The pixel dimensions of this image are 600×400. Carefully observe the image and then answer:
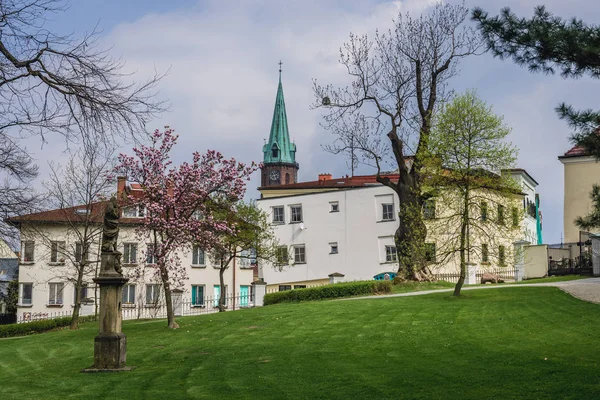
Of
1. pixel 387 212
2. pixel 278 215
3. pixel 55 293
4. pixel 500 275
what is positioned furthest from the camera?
pixel 278 215

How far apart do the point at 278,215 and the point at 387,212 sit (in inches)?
394

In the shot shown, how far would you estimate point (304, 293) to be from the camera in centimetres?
3878

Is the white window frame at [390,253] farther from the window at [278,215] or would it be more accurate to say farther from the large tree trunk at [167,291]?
the large tree trunk at [167,291]

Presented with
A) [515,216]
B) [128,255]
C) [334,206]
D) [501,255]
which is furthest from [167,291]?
[334,206]

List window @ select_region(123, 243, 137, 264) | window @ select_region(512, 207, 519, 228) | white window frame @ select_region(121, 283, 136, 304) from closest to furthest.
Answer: window @ select_region(512, 207, 519, 228)
window @ select_region(123, 243, 137, 264)
white window frame @ select_region(121, 283, 136, 304)

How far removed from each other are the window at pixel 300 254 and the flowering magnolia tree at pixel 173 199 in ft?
105

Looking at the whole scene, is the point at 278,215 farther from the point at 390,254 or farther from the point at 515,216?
the point at 515,216

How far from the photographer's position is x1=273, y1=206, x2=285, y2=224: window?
63969 millimetres

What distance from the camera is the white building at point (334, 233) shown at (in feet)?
194

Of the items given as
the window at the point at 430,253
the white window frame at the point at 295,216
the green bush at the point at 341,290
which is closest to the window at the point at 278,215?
the white window frame at the point at 295,216

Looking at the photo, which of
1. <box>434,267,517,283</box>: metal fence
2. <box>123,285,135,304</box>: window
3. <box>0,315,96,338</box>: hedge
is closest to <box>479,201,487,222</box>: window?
<box>434,267,517,283</box>: metal fence

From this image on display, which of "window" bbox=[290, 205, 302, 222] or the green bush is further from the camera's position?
"window" bbox=[290, 205, 302, 222]

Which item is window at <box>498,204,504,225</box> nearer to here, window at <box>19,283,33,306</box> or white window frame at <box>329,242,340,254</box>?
white window frame at <box>329,242,340,254</box>

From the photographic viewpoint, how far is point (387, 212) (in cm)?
5934
